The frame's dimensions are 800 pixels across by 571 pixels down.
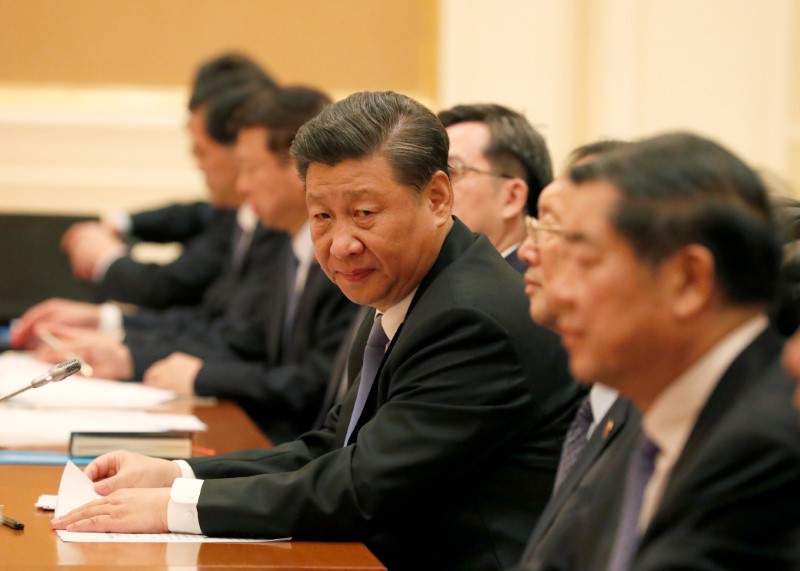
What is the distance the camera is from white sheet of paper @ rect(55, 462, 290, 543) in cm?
215

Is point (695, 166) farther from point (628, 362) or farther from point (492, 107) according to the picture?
point (492, 107)

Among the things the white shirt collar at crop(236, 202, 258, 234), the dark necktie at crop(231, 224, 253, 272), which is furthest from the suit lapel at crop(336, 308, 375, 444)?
the white shirt collar at crop(236, 202, 258, 234)

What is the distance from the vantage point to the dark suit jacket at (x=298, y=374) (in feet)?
14.0

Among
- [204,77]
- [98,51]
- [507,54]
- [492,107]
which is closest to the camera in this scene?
[492,107]

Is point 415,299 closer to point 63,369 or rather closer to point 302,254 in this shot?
point 63,369

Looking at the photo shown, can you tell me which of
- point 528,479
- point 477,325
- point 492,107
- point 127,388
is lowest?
point 127,388

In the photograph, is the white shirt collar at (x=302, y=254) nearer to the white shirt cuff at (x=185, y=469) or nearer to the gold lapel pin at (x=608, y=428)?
the white shirt cuff at (x=185, y=469)

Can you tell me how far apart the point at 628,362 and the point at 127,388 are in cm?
279

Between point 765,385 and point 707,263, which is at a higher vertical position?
point 707,263

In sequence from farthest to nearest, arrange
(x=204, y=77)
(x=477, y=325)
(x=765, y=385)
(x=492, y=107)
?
1. (x=204, y=77)
2. (x=492, y=107)
3. (x=477, y=325)
4. (x=765, y=385)

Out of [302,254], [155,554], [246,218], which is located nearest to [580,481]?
[155,554]

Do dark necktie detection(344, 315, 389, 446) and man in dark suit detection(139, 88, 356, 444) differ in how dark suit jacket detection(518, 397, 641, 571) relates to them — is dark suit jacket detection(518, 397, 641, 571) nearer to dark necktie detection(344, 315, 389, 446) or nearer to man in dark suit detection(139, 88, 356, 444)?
dark necktie detection(344, 315, 389, 446)

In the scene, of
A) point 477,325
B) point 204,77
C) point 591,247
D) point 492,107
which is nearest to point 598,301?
point 591,247

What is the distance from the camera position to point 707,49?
6.33 m
